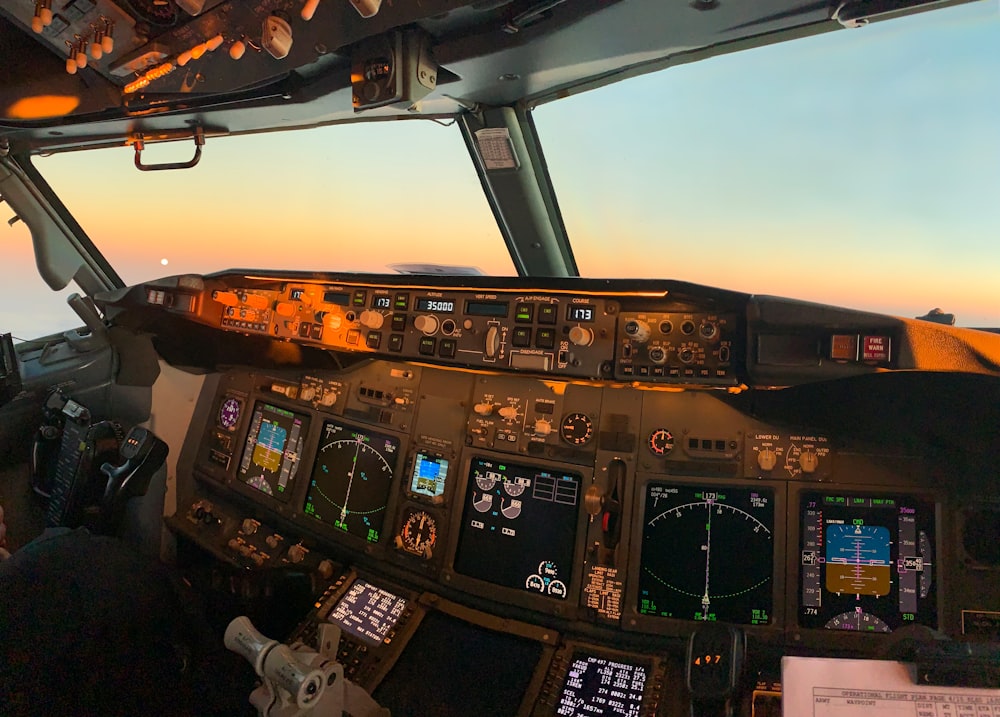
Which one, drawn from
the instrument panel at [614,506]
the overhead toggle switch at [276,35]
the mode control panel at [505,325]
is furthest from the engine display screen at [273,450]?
the overhead toggle switch at [276,35]

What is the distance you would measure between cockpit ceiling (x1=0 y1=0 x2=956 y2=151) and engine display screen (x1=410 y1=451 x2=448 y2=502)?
1.33 m

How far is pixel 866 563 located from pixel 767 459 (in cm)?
41

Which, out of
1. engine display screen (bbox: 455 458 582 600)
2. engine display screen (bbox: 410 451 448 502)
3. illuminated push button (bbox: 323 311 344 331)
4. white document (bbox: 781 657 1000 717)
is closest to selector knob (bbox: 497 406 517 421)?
engine display screen (bbox: 455 458 582 600)

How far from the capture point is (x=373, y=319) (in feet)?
8.81

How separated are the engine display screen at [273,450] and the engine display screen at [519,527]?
96 cm

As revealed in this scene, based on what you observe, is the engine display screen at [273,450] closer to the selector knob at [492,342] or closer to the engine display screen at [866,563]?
the selector knob at [492,342]

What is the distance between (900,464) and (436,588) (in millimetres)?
1630

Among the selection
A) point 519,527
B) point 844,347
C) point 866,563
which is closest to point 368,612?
point 519,527

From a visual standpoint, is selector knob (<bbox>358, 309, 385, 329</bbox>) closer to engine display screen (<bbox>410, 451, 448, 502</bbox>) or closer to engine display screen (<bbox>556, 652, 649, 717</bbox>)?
engine display screen (<bbox>410, 451, 448, 502</bbox>)

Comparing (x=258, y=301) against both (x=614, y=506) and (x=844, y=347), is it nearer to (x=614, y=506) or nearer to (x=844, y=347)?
(x=614, y=506)

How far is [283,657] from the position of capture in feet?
5.56

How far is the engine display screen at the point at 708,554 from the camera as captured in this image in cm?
214

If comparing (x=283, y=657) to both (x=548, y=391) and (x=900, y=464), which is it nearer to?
(x=548, y=391)

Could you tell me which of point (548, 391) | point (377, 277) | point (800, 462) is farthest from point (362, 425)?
point (800, 462)
